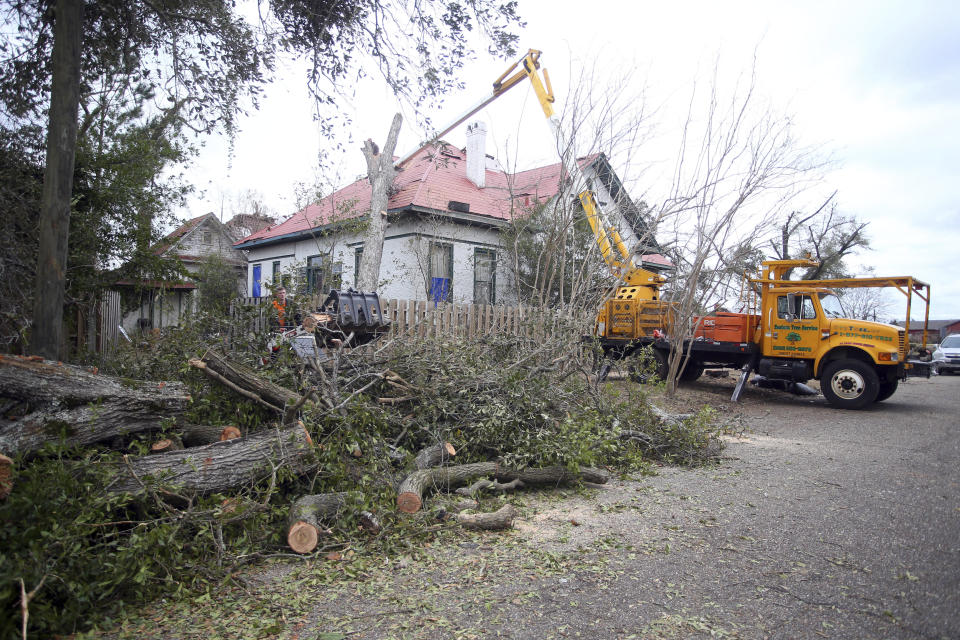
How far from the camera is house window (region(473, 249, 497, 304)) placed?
1700 cm

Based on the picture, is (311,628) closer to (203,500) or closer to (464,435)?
(203,500)

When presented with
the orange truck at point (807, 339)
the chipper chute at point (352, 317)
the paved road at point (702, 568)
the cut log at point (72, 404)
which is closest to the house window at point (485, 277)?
the orange truck at point (807, 339)

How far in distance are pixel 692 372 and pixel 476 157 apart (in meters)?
10.3

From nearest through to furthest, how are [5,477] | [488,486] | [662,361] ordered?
[5,477] < [488,486] < [662,361]

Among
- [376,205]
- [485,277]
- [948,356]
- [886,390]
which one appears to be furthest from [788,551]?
[948,356]

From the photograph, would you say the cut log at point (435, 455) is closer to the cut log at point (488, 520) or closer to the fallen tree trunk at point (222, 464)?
the cut log at point (488, 520)

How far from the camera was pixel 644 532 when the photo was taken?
400 centimetres

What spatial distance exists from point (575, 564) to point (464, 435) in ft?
6.73

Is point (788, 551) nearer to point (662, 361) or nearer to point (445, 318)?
point (445, 318)

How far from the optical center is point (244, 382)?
14.5ft

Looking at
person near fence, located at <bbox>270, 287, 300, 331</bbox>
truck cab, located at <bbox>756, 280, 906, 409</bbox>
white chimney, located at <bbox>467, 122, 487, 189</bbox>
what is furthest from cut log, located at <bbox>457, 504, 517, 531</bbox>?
white chimney, located at <bbox>467, 122, 487, 189</bbox>

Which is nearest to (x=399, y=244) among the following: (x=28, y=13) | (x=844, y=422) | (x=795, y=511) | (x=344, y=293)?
(x=344, y=293)

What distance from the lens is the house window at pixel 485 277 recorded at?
1700 centimetres

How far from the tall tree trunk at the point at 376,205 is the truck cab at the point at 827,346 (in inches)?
365
